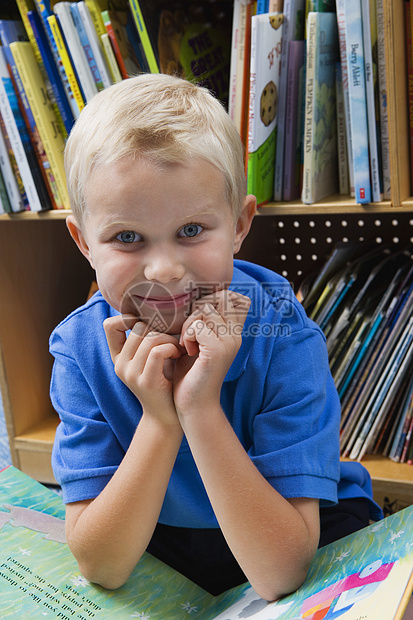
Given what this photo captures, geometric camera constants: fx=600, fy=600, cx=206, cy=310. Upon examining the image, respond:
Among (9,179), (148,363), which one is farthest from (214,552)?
(9,179)

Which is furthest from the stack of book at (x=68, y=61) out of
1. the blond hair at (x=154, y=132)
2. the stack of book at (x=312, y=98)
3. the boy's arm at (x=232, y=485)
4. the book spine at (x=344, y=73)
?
the boy's arm at (x=232, y=485)

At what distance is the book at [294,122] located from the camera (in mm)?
1048

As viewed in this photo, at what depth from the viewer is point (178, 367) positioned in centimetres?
74

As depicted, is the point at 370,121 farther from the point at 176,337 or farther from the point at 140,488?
the point at 140,488

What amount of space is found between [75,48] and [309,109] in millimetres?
469

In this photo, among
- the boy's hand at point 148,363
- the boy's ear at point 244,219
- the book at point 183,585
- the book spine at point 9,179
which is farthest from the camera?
the book spine at point 9,179

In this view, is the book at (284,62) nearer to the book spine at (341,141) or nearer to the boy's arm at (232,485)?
the book spine at (341,141)

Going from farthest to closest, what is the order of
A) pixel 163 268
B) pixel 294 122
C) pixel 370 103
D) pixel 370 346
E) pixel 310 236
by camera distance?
pixel 310 236 → pixel 370 346 → pixel 294 122 → pixel 370 103 → pixel 163 268

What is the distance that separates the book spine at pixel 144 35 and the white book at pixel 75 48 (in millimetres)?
124

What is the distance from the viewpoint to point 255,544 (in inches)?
27.0

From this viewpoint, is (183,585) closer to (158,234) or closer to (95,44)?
(158,234)

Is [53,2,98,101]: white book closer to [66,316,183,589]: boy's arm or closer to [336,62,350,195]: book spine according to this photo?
[336,62,350,195]: book spine

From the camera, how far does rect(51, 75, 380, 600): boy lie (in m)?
0.66

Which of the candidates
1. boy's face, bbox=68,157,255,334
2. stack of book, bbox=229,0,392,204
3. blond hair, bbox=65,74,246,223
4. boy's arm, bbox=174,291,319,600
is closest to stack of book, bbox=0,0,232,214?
stack of book, bbox=229,0,392,204
